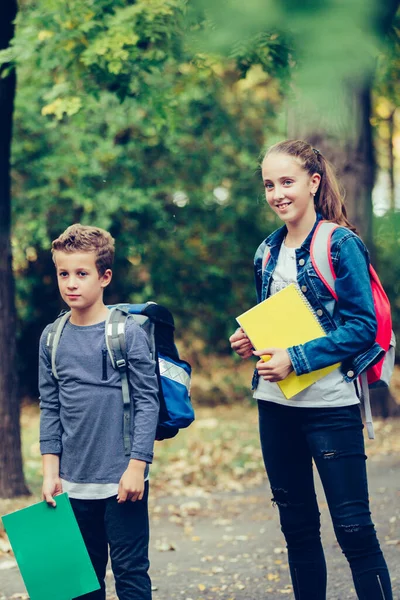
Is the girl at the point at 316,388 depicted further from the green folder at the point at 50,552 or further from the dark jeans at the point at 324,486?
the green folder at the point at 50,552

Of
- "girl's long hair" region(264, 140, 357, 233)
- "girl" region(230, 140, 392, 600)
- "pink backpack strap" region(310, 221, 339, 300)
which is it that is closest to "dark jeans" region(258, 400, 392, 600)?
"girl" region(230, 140, 392, 600)

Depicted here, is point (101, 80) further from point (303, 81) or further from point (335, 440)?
point (303, 81)

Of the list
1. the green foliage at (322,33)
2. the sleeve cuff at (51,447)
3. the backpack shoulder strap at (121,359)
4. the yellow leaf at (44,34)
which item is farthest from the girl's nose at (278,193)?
the yellow leaf at (44,34)

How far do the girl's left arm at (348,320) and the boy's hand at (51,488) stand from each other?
92cm

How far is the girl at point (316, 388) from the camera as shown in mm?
2750

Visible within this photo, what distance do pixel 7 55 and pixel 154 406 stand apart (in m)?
3.59

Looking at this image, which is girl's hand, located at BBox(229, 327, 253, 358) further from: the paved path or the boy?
the paved path

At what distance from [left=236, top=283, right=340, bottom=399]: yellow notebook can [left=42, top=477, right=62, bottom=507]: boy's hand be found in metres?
0.84

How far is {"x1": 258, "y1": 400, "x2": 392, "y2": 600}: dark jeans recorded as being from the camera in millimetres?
2777

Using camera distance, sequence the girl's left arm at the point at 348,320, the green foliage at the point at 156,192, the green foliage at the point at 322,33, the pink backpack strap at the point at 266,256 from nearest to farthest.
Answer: the green foliage at the point at 322,33 < the girl's left arm at the point at 348,320 < the pink backpack strap at the point at 266,256 < the green foliage at the point at 156,192

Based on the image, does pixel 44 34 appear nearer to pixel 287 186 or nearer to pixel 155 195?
pixel 287 186

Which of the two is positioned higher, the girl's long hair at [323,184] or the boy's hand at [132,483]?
the girl's long hair at [323,184]

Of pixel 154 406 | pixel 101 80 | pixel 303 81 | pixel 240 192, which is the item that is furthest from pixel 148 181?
pixel 303 81

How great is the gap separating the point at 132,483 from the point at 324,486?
2.16 feet
